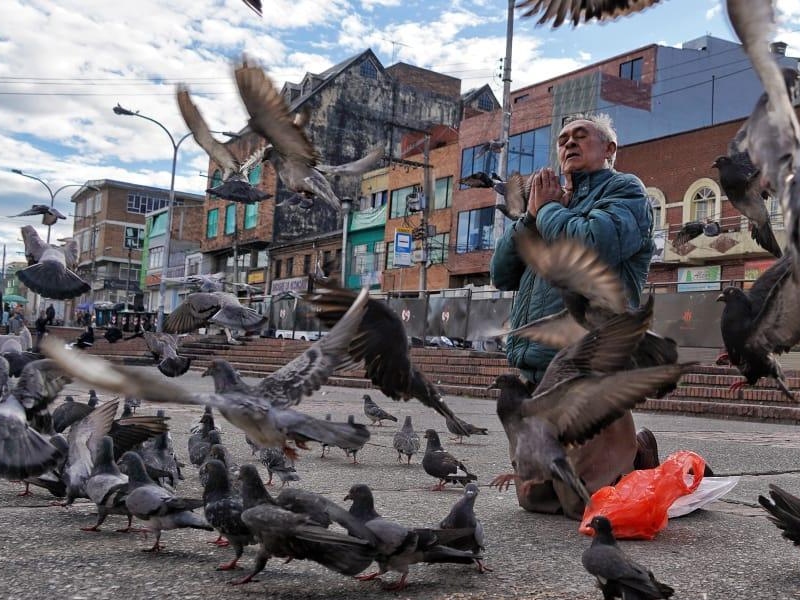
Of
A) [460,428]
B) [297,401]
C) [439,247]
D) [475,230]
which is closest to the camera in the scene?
[297,401]

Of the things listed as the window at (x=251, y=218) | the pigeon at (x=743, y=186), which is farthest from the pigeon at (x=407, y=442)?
the window at (x=251, y=218)

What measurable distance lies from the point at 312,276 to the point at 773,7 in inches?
75.4

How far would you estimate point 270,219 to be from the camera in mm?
52344

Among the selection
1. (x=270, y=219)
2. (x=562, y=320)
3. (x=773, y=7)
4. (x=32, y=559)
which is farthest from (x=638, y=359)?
(x=270, y=219)

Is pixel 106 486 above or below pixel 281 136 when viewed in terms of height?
below

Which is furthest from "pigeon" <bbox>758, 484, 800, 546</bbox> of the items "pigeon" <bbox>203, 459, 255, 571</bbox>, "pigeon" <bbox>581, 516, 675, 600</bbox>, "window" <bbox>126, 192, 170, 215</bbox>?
"window" <bbox>126, 192, 170, 215</bbox>

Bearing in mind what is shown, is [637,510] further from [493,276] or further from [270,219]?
[270,219]

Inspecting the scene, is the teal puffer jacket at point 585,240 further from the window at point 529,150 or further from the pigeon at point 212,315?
the window at point 529,150

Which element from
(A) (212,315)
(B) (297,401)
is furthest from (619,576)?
(A) (212,315)

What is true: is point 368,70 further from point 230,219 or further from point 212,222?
point 212,222

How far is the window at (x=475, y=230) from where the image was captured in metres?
38.3

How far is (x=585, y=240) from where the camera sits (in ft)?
12.0

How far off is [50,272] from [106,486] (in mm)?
3300

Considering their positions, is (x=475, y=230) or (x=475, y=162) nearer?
(x=475, y=230)
